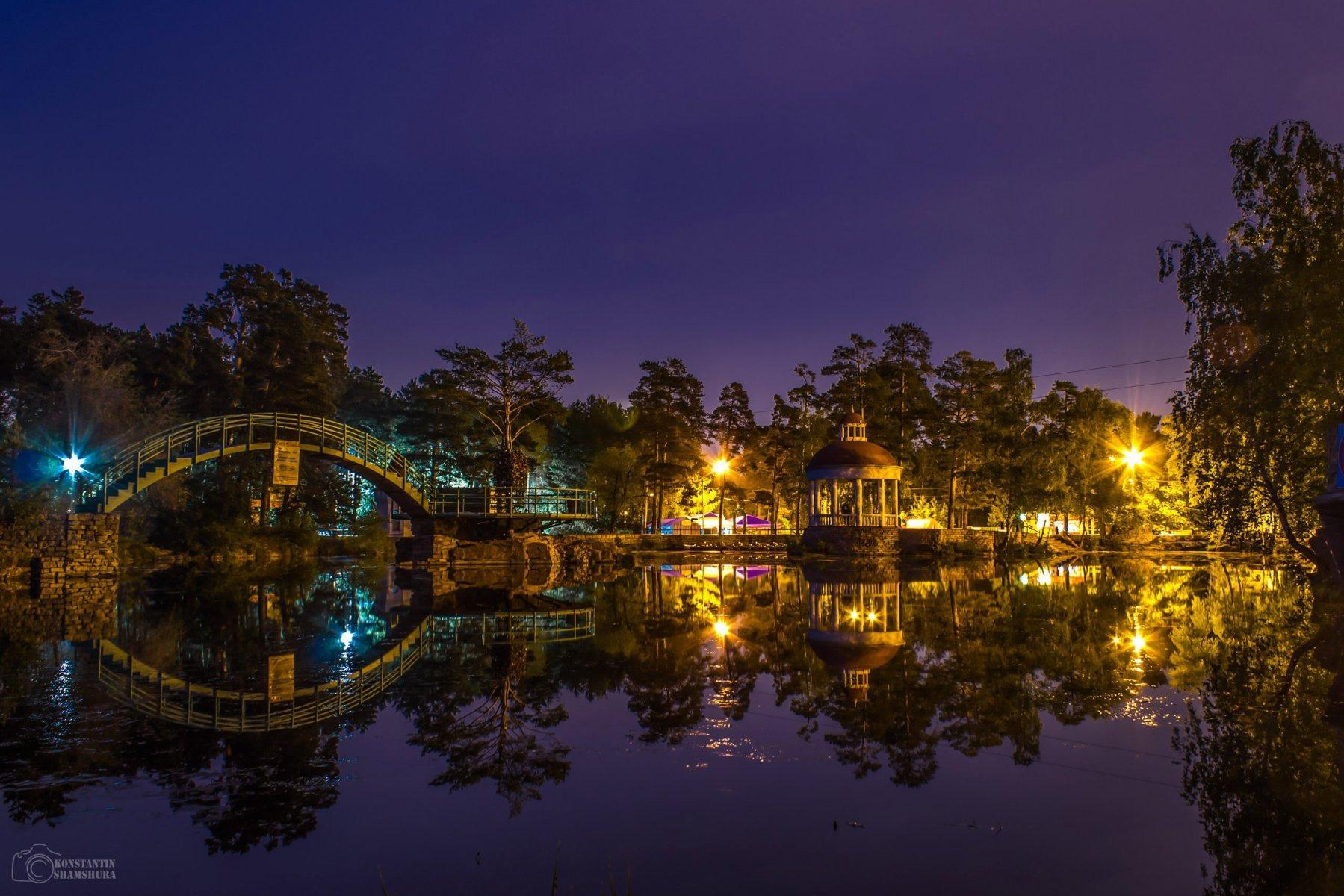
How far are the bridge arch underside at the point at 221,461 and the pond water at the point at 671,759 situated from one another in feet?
44.4

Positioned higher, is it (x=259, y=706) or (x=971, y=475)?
(x=971, y=475)

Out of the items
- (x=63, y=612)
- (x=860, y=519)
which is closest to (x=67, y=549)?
(x=63, y=612)

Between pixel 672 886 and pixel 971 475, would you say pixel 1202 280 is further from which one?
pixel 971 475

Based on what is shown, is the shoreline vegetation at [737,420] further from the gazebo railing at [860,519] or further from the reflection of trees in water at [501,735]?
the reflection of trees in water at [501,735]

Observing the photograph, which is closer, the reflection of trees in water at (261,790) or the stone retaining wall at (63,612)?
the reflection of trees in water at (261,790)

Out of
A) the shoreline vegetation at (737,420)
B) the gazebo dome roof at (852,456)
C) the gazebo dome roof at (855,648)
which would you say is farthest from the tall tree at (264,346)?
the gazebo dome roof at (855,648)

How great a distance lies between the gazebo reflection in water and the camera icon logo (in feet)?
27.0

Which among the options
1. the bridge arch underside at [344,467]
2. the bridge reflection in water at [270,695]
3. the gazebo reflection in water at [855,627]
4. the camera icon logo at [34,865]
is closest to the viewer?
the camera icon logo at [34,865]

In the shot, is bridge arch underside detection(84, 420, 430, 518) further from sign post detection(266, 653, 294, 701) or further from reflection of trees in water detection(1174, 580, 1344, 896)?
reflection of trees in water detection(1174, 580, 1344, 896)

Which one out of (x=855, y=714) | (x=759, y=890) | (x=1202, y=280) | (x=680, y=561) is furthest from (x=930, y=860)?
(x=680, y=561)

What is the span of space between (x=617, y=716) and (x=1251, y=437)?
17099 mm

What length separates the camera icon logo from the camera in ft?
18.2

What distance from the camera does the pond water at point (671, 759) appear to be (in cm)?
576

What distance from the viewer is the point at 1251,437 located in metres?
19.5
